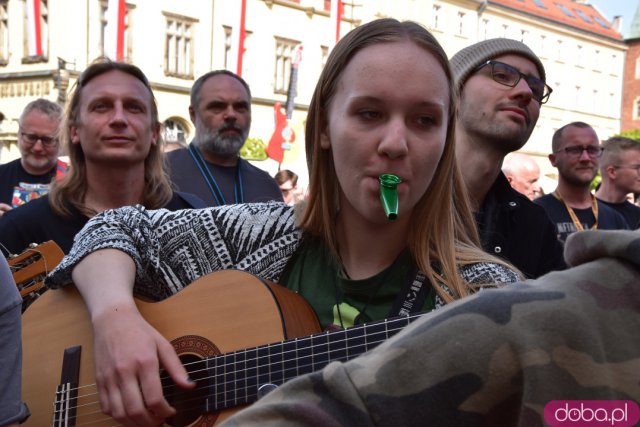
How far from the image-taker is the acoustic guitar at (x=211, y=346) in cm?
200

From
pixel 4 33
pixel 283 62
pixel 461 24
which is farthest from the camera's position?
pixel 461 24

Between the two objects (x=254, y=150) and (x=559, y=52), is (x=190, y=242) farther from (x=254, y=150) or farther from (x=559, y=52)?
(x=559, y=52)

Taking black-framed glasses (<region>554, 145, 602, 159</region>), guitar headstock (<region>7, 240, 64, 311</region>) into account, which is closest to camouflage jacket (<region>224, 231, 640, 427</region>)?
guitar headstock (<region>7, 240, 64, 311</region>)

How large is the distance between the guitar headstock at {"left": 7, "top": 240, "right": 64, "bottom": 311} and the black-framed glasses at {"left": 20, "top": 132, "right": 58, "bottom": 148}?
3333mm

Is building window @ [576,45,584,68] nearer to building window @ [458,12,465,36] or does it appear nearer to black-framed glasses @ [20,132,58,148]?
building window @ [458,12,465,36]

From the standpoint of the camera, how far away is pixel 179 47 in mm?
30094

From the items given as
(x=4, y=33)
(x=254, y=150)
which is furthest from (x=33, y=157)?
(x=4, y=33)

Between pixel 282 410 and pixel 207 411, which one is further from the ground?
pixel 282 410

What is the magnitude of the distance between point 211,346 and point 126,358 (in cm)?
23

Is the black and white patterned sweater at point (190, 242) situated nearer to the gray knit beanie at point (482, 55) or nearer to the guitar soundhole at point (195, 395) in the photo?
the guitar soundhole at point (195, 395)

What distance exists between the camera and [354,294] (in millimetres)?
2156

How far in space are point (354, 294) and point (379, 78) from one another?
0.56 metres

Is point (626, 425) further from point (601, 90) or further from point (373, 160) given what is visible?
point (601, 90)

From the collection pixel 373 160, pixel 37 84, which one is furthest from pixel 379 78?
pixel 37 84
